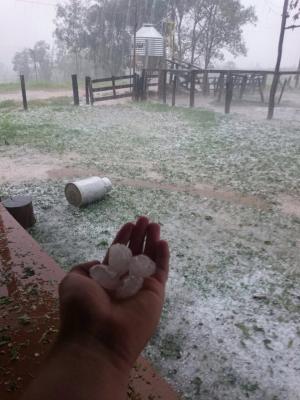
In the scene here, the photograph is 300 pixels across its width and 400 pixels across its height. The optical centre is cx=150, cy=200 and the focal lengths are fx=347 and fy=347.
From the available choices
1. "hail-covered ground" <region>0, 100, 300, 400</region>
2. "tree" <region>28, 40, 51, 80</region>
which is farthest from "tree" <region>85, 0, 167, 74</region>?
"hail-covered ground" <region>0, 100, 300, 400</region>

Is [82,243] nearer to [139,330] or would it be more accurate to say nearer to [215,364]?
[215,364]

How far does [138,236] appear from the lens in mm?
1855

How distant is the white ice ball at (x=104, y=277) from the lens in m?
1.51

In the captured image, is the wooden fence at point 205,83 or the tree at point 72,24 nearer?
the wooden fence at point 205,83

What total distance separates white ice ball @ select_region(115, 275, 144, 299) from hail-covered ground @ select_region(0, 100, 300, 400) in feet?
3.46

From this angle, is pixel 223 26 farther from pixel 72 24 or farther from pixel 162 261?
pixel 162 261

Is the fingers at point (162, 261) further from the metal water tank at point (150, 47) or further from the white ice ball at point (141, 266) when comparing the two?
the metal water tank at point (150, 47)

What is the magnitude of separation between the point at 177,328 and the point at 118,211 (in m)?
2.15

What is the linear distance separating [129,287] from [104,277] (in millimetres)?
118

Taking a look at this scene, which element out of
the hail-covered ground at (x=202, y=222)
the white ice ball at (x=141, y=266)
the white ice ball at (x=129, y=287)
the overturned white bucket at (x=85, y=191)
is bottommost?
the hail-covered ground at (x=202, y=222)

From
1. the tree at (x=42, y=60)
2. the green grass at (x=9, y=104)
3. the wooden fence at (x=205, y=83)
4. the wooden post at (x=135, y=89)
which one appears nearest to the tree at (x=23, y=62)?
the tree at (x=42, y=60)

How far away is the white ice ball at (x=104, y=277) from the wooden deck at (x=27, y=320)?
0.54 m

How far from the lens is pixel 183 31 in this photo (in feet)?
80.3

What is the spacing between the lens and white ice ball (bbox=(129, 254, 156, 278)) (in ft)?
5.26
